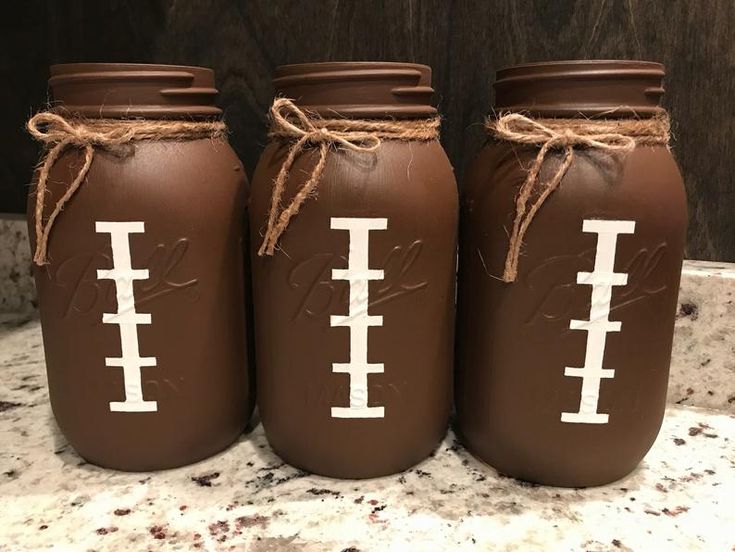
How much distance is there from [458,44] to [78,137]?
521mm

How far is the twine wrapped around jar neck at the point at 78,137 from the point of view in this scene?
71 centimetres

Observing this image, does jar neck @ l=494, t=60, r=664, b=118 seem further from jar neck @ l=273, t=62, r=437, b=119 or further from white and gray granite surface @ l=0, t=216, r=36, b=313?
white and gray granite surface @ l=0, t=216, r=36, b=313

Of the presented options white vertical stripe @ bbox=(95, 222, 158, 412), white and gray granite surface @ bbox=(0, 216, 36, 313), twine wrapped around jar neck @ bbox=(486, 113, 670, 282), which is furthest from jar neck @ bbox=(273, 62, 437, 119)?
white and gray granite surface @ bbox=(0, 216, 36, 313)

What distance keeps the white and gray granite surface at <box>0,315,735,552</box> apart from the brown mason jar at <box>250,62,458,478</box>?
5 cm

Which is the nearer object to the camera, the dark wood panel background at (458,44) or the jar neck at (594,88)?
the jar neck at (594,88)

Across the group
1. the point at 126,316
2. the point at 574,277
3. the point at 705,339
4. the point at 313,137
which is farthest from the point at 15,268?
the point at 705,339

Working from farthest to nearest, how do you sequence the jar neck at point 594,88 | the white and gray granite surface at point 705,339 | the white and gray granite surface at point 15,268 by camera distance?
the white and gray granite surface at point 15,268 < the white and gray granite surface at point 705,339 < the jar neck at point 594,88

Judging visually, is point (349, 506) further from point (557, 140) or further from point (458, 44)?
point (458, 44)

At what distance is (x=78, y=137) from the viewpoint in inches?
27.8

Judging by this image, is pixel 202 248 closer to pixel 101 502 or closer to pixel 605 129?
pixel 101 502

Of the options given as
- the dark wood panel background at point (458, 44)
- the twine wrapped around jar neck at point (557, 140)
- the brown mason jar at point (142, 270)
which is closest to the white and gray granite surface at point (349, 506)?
the brown mason jar at point (142, 270)

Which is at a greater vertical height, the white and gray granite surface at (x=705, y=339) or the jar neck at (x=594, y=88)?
the jar neck at (x=594, y=88)

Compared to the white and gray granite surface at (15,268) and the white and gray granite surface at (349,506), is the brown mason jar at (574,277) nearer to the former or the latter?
the white and gray granite surface at (349,506)

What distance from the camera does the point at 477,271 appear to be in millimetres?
765
